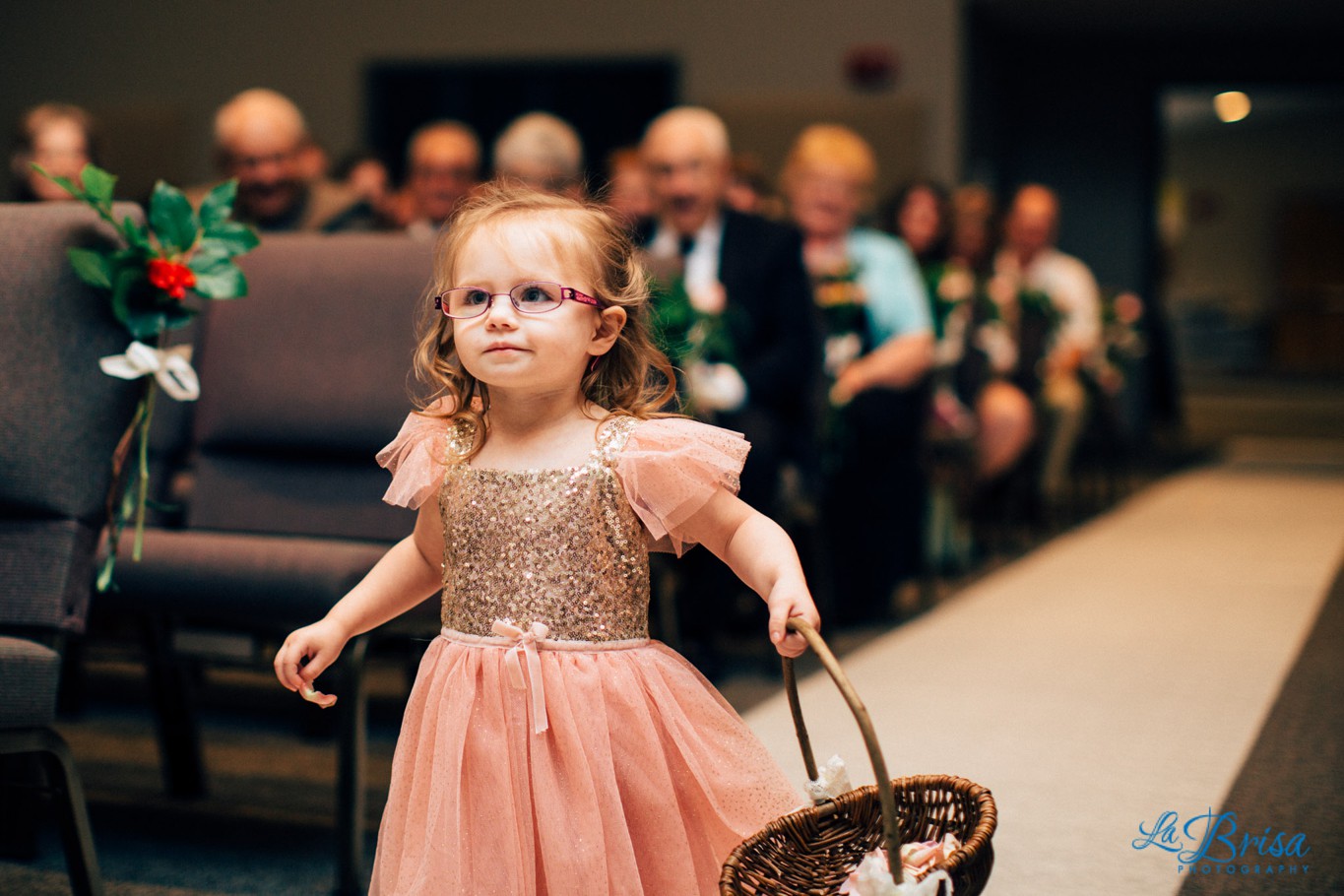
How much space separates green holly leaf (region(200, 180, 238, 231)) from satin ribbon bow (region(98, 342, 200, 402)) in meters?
0.21

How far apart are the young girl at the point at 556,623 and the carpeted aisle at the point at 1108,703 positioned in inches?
35.5

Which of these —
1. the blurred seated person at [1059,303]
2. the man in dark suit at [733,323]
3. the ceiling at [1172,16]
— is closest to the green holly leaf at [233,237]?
the man in dark suit at [733,323]

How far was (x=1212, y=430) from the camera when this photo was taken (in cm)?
1351

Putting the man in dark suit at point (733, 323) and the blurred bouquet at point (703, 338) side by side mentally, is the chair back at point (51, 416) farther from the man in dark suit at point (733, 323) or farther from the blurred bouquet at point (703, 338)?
the man in dark suit at point (733, 323)

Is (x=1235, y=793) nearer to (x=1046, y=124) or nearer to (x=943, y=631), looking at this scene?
(x=943, y=631)

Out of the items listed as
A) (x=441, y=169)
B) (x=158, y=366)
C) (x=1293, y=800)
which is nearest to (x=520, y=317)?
(x=158, y=366)

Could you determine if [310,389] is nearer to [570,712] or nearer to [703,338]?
[703,338]

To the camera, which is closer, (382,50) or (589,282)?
(589,282)

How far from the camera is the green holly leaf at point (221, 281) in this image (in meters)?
2.46

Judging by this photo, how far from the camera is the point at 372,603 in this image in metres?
1.99

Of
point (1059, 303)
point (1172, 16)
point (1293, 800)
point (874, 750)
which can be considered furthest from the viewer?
point (1172, 16)

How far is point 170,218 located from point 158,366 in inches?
9.9

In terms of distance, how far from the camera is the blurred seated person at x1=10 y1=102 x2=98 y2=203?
14.5 feet

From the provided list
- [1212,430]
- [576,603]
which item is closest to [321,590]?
[576,603]
